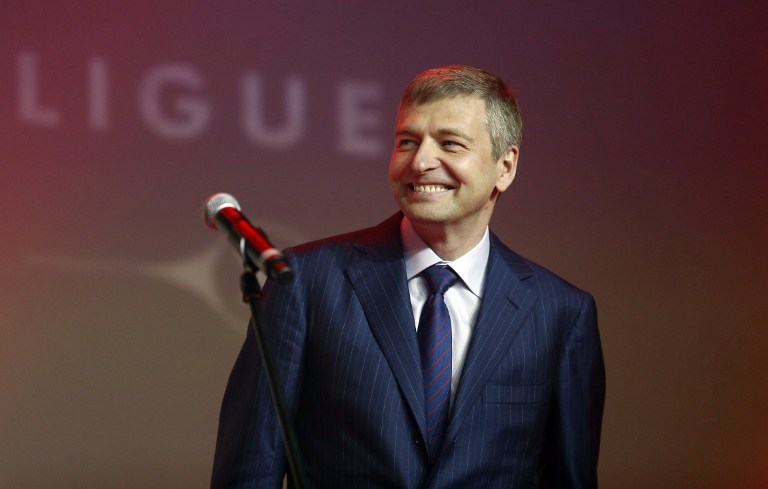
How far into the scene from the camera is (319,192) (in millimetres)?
3500

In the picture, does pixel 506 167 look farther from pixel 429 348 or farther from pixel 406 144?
pixel 429 348

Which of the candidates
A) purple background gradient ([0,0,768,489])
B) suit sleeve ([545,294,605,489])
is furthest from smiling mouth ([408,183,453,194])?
purple background gradient ([0,0,768,489])

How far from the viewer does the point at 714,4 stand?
3645 millimetres

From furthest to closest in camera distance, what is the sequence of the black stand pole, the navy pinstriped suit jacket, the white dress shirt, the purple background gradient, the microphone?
the purple background gradient < the white dress shirt < the navy pinstriped suit jacket < the black stand pole < the microphone

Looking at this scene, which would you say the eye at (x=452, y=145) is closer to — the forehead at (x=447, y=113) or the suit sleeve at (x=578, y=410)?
the forehead at (x=447, y=113)

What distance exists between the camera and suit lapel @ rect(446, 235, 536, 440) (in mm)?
1889

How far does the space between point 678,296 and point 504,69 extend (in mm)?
1078

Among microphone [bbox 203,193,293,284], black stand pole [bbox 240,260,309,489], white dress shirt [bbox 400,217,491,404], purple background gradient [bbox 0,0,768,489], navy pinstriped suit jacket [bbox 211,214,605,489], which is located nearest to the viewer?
microphone [bbox 203,193,293,284]

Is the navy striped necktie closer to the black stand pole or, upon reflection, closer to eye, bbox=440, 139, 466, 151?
eye, bbox=440, 139, 466, 151

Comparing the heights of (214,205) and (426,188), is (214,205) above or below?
below

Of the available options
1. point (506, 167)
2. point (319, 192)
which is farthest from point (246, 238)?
point (319, 192)

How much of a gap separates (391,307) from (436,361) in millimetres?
137

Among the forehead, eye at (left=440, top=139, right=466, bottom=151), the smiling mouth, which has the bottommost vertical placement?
the smiling mouth

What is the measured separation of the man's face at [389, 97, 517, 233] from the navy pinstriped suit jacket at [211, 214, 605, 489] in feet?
0.47
